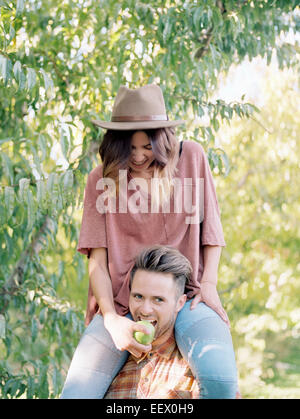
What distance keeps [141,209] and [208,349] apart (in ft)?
2.09

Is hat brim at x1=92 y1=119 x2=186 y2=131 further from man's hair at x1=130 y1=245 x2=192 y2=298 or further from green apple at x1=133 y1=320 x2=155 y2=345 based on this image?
green apple at x1=133 y1=320 x2=155 y2=345

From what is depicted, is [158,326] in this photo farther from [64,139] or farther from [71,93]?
[71,93]

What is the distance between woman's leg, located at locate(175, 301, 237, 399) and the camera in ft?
6.73

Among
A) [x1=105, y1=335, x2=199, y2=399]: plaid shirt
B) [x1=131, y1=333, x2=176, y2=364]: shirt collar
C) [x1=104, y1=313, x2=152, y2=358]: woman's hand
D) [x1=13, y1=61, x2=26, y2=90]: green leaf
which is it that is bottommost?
[x1=105, y1=335, x2=199, y2=399]: plaid shirt

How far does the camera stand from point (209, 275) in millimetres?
2402

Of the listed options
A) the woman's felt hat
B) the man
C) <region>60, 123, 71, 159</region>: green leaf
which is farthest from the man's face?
<region>60, 123, 71, 159</region>: green leaf

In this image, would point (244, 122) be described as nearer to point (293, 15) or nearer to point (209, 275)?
point (293, 15)

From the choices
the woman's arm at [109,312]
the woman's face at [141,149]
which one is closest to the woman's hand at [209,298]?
the woman's arm at [109,312]

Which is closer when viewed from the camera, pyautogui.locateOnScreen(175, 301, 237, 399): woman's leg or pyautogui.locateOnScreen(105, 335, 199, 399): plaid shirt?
pyautogui.locateOnScreen(175, 301, 237, 399): woman's leg

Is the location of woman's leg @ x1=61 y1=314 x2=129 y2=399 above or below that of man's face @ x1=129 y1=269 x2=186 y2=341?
below

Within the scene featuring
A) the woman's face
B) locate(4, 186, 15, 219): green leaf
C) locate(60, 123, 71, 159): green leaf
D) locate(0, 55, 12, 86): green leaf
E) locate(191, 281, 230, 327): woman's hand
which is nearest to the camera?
locate(191, 281, 230, 327): woman's hand

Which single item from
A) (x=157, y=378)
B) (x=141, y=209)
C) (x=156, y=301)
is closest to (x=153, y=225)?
(x=141, y=209)

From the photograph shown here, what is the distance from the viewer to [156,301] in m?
2.22

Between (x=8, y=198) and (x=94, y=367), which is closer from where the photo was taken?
(x=94, y=367)
